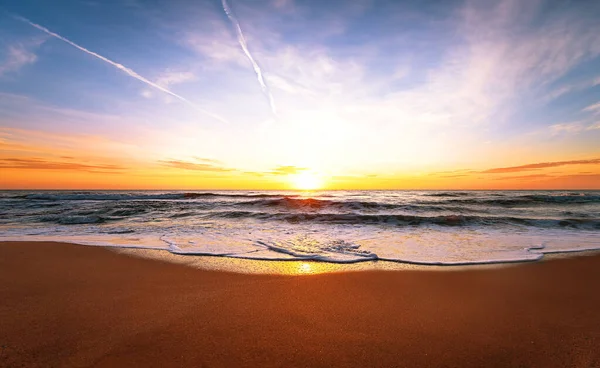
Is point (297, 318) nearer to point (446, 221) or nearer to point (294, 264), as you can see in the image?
point (294, 264)

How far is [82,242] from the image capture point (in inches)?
313

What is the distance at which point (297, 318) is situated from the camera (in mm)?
3371

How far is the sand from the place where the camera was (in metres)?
2.61

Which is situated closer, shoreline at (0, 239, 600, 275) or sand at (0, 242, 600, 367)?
sand at (0, 242, 600, 367)

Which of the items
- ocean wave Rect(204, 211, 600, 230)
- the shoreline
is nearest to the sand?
the shoreline

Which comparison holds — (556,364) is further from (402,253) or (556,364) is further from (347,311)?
(402,253)

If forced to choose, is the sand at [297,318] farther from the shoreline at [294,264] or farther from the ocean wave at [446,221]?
the ocean wave at [446,221]

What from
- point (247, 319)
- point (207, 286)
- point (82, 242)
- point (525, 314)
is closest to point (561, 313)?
point (525, 314)

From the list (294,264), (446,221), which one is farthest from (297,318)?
(446,221)

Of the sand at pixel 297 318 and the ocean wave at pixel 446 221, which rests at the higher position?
the sand at pixel 297 318

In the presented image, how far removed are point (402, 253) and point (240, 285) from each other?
427 centimetres

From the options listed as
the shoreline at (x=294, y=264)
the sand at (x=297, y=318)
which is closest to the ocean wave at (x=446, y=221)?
the shoreline at (x=294, y=264)

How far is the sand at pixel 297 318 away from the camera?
2611 millimetres

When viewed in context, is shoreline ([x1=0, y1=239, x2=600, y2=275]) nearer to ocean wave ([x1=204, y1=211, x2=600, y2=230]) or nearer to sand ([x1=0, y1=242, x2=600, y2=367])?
sand ([x1=0, y1=242, x2=600, y2=367])
